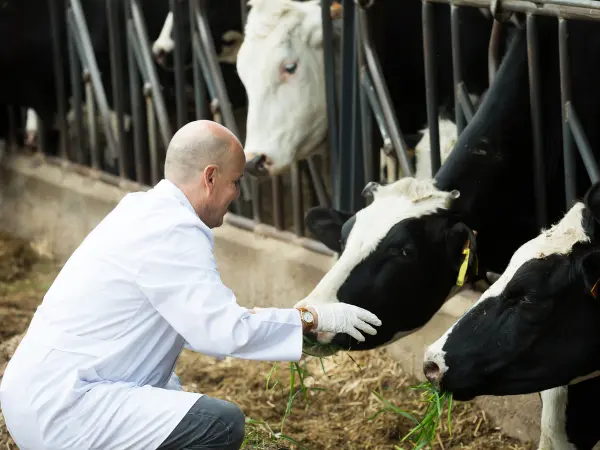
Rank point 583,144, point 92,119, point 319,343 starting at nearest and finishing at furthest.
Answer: point 319,343 → point 583,144 → point 92,119

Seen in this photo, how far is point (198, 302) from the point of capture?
10.5ft

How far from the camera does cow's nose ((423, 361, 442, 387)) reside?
3.61m

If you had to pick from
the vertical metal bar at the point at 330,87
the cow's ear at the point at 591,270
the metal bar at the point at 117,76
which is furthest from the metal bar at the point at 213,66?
the cow's ear at the point at 591,270

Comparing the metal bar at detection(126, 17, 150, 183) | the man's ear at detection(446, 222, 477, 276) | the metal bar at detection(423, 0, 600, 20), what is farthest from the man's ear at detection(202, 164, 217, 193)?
the metal bar at detection(126, 17, 150, 183)

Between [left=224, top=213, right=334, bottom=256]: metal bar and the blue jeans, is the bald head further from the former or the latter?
[left=224, top=213, right=334, bottom=256]: metal bar

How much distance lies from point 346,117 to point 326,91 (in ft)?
0.88

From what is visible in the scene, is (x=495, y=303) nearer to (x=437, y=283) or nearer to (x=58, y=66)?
(x=437, y=283)

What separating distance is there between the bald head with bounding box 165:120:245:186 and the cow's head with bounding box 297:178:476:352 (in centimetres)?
93

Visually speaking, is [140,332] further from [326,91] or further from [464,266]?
[326,91]

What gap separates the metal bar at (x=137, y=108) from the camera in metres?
7.30

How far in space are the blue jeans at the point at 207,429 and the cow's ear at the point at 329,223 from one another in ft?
4.84

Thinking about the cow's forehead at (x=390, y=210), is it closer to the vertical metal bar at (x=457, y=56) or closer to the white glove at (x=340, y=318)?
the vertical metal bar at (x=457, y=56)

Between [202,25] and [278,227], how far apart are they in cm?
126

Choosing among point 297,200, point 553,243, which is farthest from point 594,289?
point 297,200
